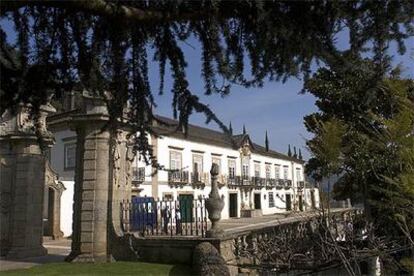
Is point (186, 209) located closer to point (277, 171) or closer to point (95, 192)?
point (95, 192)

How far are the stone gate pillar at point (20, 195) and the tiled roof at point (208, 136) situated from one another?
439 cm

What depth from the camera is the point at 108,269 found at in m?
9.99

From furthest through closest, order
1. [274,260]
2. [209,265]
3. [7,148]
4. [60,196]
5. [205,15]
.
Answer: [60,196]
[7,148]
[209,265]
[274,260]
[205,15]

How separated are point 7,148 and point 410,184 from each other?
12002mm

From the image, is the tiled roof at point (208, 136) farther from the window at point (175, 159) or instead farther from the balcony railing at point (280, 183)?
the balcony railing at point (280, 183)

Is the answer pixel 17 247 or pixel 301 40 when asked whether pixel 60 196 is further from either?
pixel 301 40

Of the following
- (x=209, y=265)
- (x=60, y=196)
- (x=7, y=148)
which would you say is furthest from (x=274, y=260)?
(x=60, y=196)

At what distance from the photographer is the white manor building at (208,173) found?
30766mm

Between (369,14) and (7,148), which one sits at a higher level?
(7,148)

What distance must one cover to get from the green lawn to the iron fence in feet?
3.75

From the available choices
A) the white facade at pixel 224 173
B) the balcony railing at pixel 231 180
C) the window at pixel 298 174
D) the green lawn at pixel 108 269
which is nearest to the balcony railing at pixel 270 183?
the white facade at pixel 224 173

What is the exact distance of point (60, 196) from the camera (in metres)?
23.6

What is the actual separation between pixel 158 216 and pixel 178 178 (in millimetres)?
26170

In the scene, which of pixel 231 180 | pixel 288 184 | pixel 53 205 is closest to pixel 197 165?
pixel 231 180
